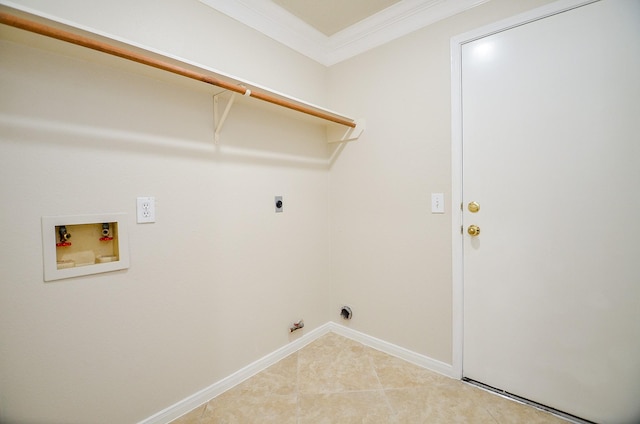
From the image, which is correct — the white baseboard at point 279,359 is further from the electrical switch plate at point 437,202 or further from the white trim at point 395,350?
the electrical switch plate at point 437,202

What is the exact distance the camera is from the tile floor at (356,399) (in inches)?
55.8

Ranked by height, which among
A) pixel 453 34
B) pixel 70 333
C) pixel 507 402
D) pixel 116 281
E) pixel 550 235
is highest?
pixel 453 34

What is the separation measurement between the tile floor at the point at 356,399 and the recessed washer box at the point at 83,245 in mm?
911

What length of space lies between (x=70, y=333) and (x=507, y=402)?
7.07ft

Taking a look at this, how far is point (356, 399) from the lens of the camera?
1555 millimetres

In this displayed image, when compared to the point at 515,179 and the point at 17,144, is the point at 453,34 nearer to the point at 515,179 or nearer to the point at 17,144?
the point at 515,179

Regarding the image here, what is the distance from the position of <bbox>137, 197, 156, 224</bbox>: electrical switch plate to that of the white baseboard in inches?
38.4

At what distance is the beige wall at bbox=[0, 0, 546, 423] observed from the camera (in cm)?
107

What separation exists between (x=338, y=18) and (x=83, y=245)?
203 cm

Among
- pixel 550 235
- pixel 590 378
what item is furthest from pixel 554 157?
pixel 590 378

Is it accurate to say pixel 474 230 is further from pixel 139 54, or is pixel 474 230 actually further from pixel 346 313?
pixel 139 54

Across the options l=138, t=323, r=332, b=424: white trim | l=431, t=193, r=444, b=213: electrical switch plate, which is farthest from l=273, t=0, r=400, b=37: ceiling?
l=138, t=323, r=332, b=424: white trim

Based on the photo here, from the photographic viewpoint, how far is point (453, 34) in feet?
5.43

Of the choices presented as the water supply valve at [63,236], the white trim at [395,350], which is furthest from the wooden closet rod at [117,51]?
the white trim at [395,350]
